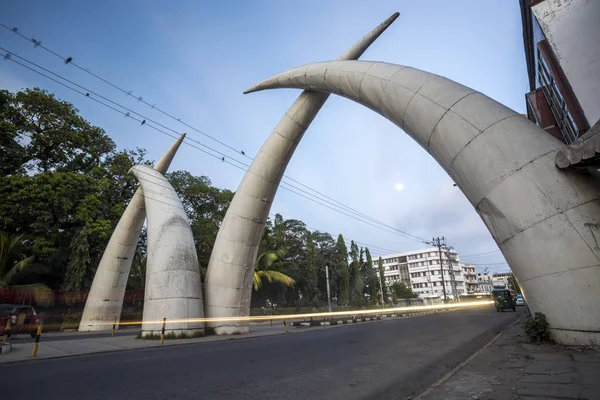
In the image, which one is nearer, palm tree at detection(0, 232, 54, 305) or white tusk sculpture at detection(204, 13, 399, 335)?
white tusk sculpture at detection(204, 13, 399, 335)

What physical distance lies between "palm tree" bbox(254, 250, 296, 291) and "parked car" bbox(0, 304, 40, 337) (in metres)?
18.5

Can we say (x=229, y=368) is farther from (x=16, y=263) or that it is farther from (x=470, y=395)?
(x=16, y=263)

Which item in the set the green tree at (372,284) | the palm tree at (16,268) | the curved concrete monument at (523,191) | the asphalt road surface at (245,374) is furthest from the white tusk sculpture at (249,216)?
the green tree at (372,284)

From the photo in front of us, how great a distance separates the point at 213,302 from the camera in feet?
53.1

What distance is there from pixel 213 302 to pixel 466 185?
42.3ft

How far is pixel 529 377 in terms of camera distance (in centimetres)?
485

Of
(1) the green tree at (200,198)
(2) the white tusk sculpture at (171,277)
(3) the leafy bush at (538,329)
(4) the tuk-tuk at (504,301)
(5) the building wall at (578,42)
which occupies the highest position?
(1) the green tree at (200,198)

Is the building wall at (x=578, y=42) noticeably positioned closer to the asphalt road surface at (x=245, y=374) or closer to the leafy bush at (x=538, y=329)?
the leafy bush at (x=538, y=329)

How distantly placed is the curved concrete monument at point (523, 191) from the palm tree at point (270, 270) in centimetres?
2690

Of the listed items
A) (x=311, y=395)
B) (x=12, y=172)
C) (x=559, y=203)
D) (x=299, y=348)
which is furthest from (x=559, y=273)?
(x=12, y=172)

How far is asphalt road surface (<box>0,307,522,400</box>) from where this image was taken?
17.0 ft

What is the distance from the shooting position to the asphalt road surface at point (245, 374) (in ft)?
17.0

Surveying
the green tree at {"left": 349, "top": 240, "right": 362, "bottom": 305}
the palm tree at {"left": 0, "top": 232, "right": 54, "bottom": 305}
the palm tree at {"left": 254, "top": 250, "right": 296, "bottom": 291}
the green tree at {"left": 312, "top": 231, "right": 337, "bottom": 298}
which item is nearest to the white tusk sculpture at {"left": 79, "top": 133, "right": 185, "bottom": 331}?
the palm tree at {"left": 0, "top": 232, "right": 54, "bottom": 305}

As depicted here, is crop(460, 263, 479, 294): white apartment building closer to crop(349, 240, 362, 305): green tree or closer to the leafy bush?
crop(349, 240, 362, 305): green tree
